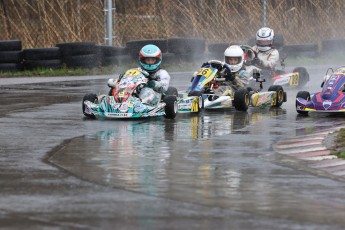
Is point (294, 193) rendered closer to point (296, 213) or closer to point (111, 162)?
point (296, 213)

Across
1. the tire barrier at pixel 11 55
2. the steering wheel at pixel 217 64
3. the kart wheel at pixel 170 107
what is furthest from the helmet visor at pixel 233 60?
the tire barrier at pixel 11 55

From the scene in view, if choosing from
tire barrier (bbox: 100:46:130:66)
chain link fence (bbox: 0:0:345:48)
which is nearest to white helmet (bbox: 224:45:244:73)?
tire barrier (bbox: 100:46:130:66)

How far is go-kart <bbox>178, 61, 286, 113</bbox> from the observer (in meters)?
16.2

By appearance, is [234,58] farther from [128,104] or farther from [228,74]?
[128,104]

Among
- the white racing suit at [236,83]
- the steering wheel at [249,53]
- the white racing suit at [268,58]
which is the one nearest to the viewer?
the white racing suit at [236,83]

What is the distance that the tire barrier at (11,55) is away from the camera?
81.9ft

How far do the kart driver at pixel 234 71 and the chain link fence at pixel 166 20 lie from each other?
33.9 ft

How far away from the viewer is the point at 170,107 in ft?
49.7

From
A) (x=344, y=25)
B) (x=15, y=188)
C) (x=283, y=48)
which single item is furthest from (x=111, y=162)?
(x=344, y=25)

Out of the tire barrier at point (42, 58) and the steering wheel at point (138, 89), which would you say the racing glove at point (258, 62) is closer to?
the steering wheel at point (138, 89)

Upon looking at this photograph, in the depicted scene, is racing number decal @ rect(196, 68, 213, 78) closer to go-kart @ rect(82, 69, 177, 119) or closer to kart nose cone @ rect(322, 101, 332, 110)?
go-kart @ rect(82, 69, 177, 119)

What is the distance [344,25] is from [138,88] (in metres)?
20.9

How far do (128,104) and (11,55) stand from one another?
35.6ft

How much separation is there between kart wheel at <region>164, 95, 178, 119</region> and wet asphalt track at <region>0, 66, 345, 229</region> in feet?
0.84
